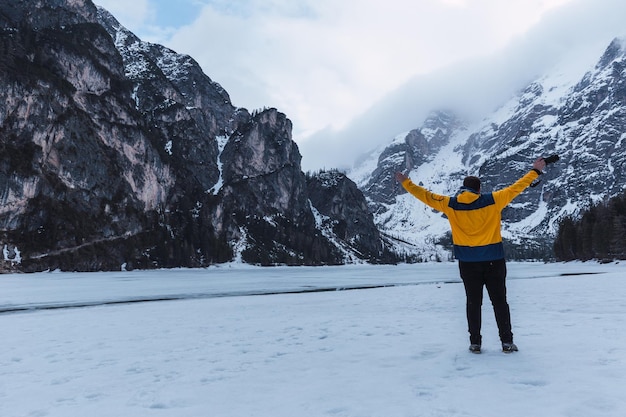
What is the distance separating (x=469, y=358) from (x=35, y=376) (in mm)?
8129

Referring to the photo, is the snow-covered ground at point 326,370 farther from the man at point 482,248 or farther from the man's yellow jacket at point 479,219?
the man's yellow jacket at point 479,219

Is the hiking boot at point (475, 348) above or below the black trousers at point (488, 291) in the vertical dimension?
below

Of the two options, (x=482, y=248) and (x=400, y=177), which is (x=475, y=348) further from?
(x=400, y=177)

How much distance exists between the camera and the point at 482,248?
8188 millimetres

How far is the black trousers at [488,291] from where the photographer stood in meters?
8.13

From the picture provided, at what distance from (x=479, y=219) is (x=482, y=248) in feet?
1.86

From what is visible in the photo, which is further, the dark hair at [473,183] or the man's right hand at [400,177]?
the man's right hand at [400,177]

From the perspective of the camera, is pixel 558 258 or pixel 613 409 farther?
pixel 558 258

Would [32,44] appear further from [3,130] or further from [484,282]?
[484,282]

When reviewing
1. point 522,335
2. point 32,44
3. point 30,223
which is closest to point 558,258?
point 522,335

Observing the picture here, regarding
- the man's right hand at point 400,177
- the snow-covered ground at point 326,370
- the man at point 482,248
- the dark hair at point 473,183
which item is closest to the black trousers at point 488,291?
the man at point 482,248

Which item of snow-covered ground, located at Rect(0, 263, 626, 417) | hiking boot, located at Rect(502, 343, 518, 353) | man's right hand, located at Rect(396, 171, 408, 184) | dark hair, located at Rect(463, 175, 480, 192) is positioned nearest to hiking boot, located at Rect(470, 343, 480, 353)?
snow-covered ground, located at Rect(0, 263, 626, 417)

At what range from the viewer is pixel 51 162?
6698 inches

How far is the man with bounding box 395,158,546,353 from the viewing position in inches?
321
